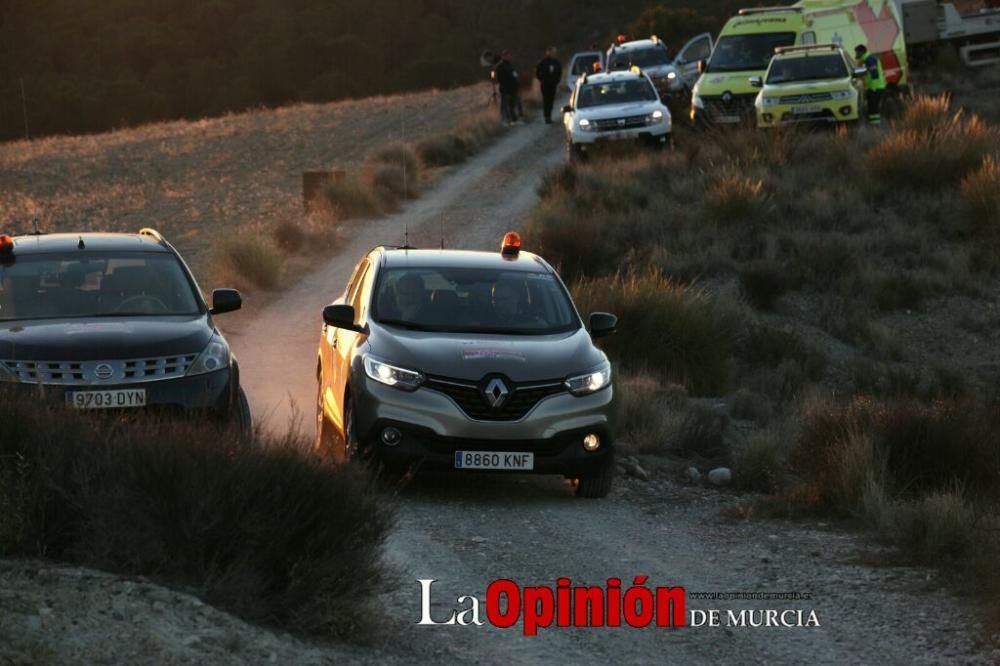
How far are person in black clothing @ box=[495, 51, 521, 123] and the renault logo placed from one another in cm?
3271

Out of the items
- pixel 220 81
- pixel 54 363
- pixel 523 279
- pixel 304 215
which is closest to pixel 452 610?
pixel 54 363

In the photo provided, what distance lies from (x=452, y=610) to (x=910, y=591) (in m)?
2.54

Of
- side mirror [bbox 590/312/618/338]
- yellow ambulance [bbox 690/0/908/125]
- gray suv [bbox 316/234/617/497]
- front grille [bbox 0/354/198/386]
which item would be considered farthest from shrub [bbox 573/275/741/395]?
yellow ambulance [bbox 690/0/908/125]

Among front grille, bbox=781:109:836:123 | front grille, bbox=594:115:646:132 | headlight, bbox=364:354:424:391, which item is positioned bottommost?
front grille, bbox=594:115:646:132

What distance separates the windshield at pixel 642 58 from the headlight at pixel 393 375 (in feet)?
103

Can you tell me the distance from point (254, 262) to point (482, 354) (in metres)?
13.0

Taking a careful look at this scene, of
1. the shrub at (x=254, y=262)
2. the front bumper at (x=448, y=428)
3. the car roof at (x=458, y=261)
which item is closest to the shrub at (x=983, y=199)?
the shrub at (x=254, y=262)

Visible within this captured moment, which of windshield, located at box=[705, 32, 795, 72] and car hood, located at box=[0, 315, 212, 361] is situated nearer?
car hood, located at box=[0, 315, 212, 361]

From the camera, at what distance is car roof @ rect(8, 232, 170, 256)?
1292cm

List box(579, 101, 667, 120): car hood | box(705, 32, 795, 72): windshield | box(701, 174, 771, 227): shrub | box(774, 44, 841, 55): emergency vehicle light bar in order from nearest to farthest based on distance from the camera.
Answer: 1. box(701, 174, 771, 227): shrub
2. box(774, 44, 841, 55): emergency vehicle light bar
3. box(579, 101, 667, 120): car hood
4. box(705, 32, 795, 72): windshield

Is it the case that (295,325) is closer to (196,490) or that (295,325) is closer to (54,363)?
(54,363)

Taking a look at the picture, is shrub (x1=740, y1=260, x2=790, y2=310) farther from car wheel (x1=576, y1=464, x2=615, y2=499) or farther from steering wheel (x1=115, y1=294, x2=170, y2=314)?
steering wheel (x1=115, y1=294, x2=170, y2=314)

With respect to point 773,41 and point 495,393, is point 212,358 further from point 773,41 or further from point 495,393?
point 773,41

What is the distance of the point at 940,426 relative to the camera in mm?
12938
